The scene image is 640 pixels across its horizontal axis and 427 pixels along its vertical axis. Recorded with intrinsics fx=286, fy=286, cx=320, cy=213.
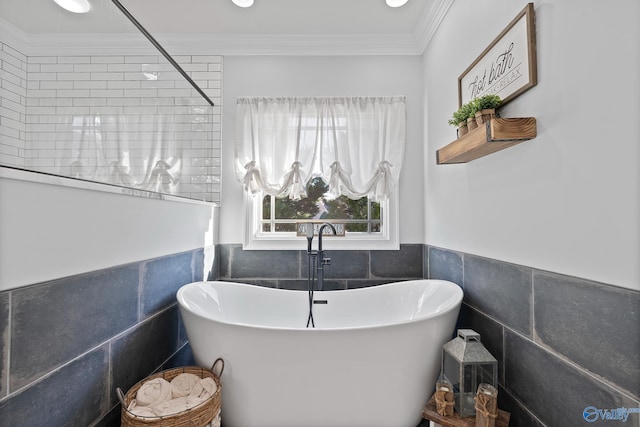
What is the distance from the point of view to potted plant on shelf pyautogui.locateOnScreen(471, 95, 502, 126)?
1.30 metres

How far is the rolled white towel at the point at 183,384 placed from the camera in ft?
4.30

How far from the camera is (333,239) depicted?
2424 millimetres

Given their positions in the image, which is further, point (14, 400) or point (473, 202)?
point (473, 202)

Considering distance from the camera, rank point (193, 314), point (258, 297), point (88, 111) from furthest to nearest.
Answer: point (258, 297) → point (193, 314) → point (88, 111)

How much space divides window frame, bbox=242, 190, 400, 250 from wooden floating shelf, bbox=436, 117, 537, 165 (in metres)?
1.02

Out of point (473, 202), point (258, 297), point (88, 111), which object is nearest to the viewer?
point (88, 111)

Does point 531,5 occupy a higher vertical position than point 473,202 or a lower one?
higher

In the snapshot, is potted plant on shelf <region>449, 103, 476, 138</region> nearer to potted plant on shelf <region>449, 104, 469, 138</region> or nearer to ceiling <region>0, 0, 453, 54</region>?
potted plant on shelf <region>449, 104, 469, 138</region>

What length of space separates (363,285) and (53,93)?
217 cm

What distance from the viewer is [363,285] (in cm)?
239

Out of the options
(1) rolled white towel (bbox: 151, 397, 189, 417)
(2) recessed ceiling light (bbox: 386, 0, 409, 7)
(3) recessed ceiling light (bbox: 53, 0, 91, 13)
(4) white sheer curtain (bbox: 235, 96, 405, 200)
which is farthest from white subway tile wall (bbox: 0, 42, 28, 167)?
(2) recessed ceiling light (bbox: 386, 0, 409, 7)

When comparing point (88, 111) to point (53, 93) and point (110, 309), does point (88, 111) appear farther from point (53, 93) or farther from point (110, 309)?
point (110, 309)

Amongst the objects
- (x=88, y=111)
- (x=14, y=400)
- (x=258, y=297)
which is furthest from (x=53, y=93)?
(x=258, y=297)

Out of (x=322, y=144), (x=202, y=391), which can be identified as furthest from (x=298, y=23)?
(x=202, y=391)
